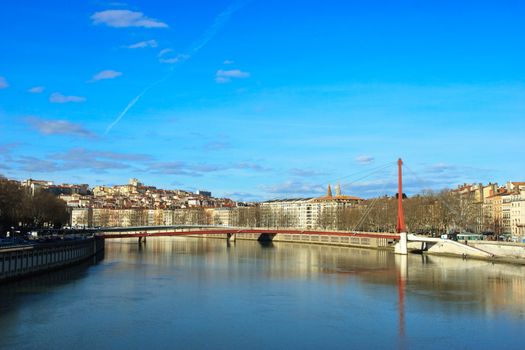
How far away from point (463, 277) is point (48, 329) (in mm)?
20144

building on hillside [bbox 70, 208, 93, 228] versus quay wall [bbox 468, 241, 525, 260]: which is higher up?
building on hillside [bbox 70, 208, 93, 228]

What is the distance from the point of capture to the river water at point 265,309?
1530cm

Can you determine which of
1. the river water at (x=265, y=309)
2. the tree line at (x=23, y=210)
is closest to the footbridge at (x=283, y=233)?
the tree line at (x=23, y=210)

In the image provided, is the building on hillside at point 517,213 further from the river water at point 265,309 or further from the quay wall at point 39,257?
the quay wall at point 39,257

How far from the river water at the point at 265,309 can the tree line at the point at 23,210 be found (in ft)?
35.2

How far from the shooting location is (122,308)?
19578 millimetres

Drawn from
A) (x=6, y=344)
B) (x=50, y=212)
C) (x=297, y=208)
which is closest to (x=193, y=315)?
(x=6, y=344)

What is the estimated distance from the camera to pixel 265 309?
64.7ft

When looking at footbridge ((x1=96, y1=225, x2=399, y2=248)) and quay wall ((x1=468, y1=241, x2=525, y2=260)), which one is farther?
footbridge ((x1=96, y1=225, x2=399, y2=248))

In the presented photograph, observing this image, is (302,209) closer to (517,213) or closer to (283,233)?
(283,233)

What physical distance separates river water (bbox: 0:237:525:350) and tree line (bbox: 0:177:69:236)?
1072 centimetres

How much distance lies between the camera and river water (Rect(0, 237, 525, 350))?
1530 centimetres

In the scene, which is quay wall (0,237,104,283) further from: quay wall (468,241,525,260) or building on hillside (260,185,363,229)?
building on hillside (260,185,363,229)

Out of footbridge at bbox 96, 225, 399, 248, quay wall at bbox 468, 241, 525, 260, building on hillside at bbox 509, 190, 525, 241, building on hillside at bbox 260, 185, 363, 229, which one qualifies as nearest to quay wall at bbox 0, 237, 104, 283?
footbridge at bbox 96, 225, 399, 248
